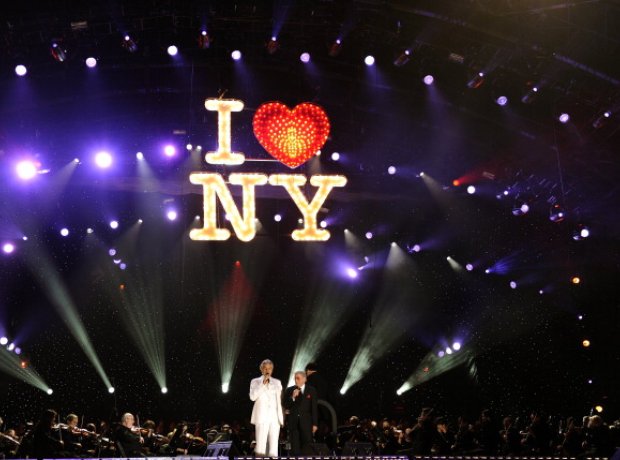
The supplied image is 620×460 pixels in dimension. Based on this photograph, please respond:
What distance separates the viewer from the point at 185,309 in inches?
711

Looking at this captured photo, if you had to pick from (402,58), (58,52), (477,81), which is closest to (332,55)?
(402,58)

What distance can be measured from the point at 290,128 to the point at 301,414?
4.08 m

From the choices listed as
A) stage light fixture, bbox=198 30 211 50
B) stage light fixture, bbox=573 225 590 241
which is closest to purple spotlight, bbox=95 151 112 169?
stage light fixture, bbox=198 30 211 50

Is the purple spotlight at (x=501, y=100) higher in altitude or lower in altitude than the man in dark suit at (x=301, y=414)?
higher

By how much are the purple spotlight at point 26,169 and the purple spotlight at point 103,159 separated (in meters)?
1.18

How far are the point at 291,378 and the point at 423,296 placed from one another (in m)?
3.87

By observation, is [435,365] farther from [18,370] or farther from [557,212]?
[18,370]

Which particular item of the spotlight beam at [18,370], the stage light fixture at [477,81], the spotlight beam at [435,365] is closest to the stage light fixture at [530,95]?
the stage light fixture at [477,81]

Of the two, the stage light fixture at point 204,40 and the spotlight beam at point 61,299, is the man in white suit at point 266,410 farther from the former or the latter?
the spotlight beam at point 61,299

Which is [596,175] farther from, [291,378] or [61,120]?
[61,120]

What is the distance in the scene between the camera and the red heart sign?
11.1 metres

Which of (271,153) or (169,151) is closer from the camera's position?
(271,153)

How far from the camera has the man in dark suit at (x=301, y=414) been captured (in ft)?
32.9

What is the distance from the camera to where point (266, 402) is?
9609 mm
